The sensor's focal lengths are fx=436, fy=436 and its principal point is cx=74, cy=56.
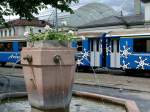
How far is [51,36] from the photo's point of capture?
9.63 metres

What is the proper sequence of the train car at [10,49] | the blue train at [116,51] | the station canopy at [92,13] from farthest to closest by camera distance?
the station canopy at [92,13]
the train car at [10,49]
the blue train at [116,51]

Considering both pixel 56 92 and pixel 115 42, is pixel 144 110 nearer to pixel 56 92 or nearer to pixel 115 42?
pixel 56 92

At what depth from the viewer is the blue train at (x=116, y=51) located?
2900cm

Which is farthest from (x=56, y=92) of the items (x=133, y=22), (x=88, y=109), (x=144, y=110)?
(x=133, y=22)

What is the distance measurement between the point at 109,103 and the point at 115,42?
19.9 m

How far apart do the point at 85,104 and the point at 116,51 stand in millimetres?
19773

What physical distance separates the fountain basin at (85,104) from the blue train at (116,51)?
549 inches

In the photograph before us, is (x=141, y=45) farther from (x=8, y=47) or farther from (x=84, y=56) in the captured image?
(x=8, y=47)

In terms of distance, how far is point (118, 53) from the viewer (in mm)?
31094

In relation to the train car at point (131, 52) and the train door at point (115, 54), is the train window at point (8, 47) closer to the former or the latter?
the train door at point (115, 54)

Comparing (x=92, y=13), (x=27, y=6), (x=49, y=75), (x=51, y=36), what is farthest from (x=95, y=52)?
(x=92, y=13)

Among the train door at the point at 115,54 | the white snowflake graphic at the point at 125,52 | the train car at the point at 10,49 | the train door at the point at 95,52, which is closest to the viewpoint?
the white snowflake graphic at the point at 125,52

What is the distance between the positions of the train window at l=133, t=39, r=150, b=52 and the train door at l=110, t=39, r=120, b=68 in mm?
1807

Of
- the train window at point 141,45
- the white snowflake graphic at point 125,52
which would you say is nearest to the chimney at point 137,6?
the white snowflake graphic at point 125,52
